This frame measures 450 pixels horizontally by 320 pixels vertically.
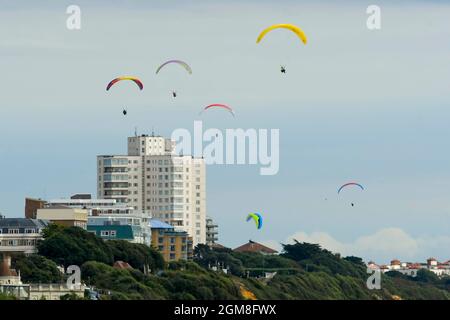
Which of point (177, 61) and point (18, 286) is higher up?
point (177, 61)

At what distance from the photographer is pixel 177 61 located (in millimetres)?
146500
